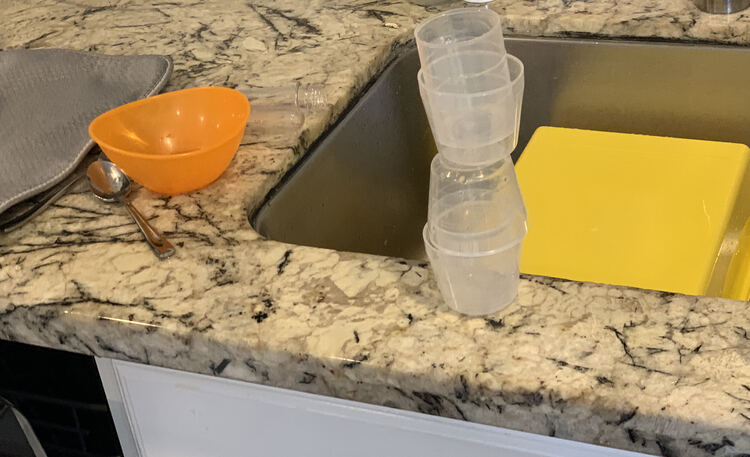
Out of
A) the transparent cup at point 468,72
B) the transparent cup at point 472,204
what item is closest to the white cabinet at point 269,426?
the transparent cup at point 472,204

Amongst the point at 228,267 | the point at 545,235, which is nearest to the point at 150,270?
the point at 228,267

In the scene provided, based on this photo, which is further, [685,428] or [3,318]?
[3,318]

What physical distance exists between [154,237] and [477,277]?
1.01ft

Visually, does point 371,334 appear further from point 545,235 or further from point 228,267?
point 545,235

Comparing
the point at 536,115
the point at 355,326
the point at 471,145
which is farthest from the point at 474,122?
the point at 536,115

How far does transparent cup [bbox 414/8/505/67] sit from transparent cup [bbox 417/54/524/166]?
0.8 inches

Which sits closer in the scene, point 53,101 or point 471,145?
point 471,145

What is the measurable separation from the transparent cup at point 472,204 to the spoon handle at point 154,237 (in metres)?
0.26

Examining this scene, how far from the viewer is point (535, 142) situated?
104 centimetres

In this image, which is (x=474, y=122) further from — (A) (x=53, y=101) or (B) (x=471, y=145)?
(A) (x=53, y=101)

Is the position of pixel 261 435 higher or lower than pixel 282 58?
lower

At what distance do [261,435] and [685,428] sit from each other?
1.10 feet

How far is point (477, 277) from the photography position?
0.63 meters

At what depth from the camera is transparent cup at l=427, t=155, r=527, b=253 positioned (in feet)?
1.98
